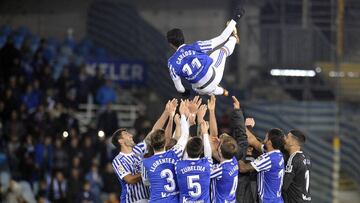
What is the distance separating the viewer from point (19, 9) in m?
33.7

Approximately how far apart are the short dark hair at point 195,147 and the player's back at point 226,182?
44 centimetres

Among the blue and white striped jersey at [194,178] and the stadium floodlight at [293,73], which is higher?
the stadium floodlight at [293,73]

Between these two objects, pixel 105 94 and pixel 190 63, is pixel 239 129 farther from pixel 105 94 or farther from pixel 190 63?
pixel 105 94

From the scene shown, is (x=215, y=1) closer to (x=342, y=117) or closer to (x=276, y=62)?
(x=276, y=62)

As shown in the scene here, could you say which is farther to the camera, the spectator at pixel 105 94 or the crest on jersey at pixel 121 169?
the spectator at pixel 105 94

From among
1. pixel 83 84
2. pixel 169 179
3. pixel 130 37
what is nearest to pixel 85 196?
pixel 83 84

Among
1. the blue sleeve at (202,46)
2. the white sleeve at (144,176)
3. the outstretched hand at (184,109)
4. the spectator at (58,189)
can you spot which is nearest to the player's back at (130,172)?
the white sleeve at (144,176)

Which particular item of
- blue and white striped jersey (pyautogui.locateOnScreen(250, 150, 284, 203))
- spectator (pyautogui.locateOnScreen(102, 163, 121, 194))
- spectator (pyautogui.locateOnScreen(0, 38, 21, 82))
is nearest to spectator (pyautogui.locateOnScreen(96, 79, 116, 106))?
spectator (pyautogui.locateOnScreen(0, 38, 21, 82))

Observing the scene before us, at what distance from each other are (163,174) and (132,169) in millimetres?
871

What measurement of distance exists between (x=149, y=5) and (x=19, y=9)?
360cm

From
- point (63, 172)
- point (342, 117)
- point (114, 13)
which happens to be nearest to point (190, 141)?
point (63, 172)

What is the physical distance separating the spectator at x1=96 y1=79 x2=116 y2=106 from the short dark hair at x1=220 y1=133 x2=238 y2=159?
533 inches

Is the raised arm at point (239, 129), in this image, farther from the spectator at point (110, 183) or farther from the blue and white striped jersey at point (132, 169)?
the spectator at point (110, 183)

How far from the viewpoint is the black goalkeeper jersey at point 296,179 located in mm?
17453
